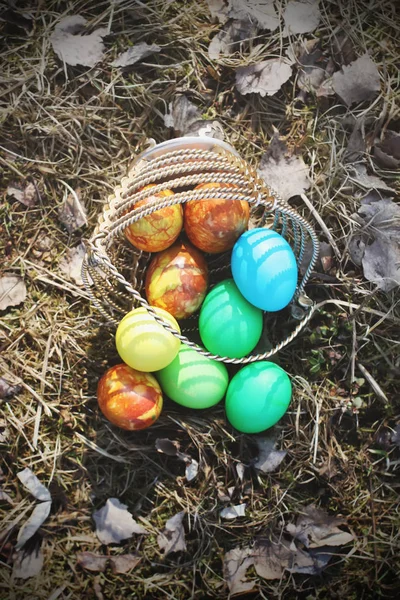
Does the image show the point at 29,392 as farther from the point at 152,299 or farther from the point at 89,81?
the point at 89,81

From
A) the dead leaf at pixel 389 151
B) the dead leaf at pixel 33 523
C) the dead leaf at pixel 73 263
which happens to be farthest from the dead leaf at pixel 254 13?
the dead leaf at pixel 33 523

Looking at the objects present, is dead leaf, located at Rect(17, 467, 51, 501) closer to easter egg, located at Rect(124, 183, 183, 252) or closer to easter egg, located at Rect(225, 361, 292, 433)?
easter egg, located at Rect(225, 361, 292, 433)

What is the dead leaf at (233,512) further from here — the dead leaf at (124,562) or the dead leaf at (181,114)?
the dead leaf at (181,114)

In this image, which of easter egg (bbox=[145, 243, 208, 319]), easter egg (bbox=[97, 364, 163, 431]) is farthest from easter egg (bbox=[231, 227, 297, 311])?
easter egg (bbox=[97, 364, 163, 431])

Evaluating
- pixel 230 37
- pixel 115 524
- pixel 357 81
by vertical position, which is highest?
pixel 230 37

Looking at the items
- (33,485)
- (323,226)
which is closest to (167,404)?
(33,485)

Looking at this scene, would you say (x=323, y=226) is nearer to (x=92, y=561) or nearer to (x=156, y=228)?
(x=156, y=228)
